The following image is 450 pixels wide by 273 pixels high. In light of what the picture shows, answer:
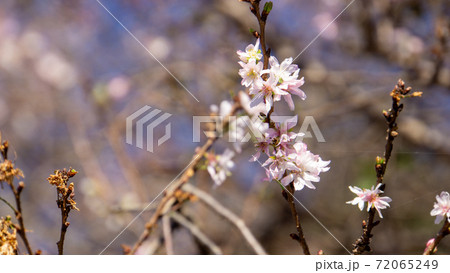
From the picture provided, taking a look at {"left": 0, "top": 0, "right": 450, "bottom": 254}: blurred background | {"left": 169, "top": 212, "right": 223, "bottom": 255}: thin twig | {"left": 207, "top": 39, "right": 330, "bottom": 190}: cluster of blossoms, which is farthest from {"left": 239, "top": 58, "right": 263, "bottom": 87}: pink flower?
{"left": 0, "top": 0, "right": 450, "bottom": 254}: blurred background

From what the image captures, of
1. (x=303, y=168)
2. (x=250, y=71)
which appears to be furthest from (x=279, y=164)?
(x=250, y=71)

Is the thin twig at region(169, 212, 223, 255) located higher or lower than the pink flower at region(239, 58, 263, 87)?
lower

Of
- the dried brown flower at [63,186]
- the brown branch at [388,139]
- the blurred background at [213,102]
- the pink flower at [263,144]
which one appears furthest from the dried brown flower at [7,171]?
the blurred background at [213,102]

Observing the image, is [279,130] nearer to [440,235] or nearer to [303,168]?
[303,168]

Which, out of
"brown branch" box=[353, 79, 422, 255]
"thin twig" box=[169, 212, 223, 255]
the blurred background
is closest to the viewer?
"brown branch" box=[353, 79, 422, 255]

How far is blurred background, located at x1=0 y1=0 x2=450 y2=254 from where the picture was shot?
1771 millimetres

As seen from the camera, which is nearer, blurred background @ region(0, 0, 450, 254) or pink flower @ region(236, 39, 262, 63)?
pink flower @ region(236, 39, 262, 63)

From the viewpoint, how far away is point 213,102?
2189mm

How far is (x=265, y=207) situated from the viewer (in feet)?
8.11

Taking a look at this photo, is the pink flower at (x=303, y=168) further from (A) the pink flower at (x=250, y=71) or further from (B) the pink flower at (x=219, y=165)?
(B) the pink flower at (x=219, y=165)

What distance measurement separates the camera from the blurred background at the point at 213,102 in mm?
1771

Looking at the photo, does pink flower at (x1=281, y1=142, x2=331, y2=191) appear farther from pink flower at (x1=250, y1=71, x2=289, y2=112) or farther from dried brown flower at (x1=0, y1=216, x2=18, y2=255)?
dried brown flower at (x1=0, y1=216, x2=18, y2=255)

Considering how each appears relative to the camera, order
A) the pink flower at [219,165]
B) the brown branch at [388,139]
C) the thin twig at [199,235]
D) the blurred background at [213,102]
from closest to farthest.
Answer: the brown branch at [388,139] → the pink flower at [219,165] → the thin twig at [199,235] → the blurred background at [213,102]
